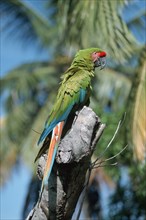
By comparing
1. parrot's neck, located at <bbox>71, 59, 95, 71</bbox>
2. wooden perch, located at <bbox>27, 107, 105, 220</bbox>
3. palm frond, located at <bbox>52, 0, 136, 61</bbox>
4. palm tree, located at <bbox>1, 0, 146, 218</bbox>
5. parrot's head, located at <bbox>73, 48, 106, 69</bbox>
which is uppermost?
palm tree, located at <bbox>1, 0, 146, 218</bbox>

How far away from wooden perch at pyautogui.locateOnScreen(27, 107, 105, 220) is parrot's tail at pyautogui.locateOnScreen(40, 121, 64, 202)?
32mm

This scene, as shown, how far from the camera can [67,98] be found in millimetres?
3822

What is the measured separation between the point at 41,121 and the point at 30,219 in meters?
11.6

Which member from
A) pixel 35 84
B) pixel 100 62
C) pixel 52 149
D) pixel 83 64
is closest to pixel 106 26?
pixel 100 62

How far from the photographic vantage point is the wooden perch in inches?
123

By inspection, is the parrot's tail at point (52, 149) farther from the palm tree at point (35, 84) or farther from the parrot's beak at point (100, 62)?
the palm tree at point (35, 84)

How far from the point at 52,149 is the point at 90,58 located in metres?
1.23

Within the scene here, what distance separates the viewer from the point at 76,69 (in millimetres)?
4148

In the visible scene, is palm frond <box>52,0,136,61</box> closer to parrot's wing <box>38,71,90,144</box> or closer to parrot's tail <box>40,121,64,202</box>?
parrot's wing <box>38,71,90,144</box>

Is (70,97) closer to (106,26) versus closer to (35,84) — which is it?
(106,26)

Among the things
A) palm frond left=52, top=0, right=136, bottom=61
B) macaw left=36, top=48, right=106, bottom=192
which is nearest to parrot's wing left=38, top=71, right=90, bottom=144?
macaw left=36, top=48, right=106, bottom=192

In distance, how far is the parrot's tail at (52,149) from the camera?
3.09m

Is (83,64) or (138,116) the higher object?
(138,116)

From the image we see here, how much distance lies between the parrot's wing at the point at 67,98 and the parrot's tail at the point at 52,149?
0.11 ft
